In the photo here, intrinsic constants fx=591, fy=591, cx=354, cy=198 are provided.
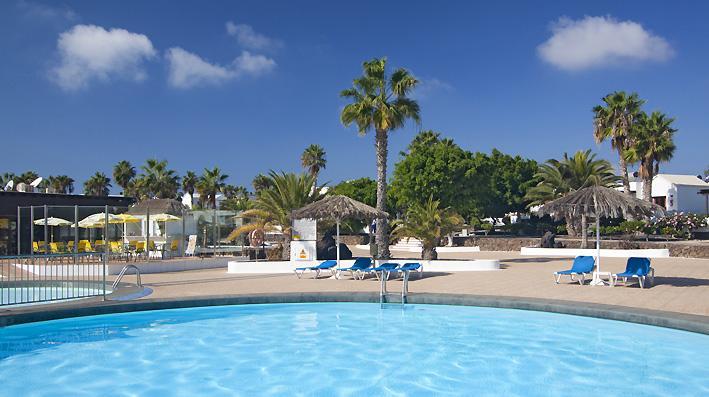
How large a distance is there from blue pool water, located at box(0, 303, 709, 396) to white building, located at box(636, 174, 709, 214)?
165ft

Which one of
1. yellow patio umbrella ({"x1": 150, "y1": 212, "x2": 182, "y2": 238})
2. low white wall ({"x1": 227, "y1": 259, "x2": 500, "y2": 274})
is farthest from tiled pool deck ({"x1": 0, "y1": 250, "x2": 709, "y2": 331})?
yellow patio umbrella ({"x1": 150, "y1": 212, "x2": 182, "y2": 238})

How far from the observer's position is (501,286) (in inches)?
616

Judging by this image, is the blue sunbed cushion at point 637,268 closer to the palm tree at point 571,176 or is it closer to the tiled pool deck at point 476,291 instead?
the tiled pool deck at point 476,291

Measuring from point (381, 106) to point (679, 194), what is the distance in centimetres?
4431

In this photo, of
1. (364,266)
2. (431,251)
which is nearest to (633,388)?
(364,266)

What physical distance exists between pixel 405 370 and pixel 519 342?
2665 millimetres

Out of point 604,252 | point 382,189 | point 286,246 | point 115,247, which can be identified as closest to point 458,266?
point 382,189

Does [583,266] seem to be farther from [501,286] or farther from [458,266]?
[458,266]

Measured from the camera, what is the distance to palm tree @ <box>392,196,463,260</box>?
67.1ft

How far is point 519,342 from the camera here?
10.3m

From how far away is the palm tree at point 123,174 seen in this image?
58812mm

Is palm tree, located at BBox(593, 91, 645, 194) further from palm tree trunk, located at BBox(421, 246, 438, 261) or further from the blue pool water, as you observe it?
the blue pool water

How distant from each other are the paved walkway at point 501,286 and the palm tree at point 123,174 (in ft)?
135

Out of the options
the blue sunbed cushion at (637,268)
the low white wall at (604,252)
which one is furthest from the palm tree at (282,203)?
the low white wall at (604,252)
